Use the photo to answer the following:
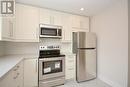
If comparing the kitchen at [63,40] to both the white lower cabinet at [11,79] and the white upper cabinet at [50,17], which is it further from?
the white lower cabinet at [11,79]

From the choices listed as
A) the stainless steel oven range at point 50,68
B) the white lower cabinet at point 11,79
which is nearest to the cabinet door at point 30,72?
the stainless steel oven range at point 50,68

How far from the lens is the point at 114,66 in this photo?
2.71 metres

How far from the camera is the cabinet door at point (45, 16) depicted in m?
2.80

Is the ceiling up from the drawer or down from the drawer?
up

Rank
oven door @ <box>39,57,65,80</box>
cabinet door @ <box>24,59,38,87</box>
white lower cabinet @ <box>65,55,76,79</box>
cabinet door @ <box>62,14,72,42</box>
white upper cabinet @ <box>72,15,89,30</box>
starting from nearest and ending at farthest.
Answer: cabinet door @ <box>24,59,38,87</box> < oven door @ <box>39,57,65,80</box> < white lower cabinet @ <box>65,55,76,79</box> < cabinet door @ <box>62,14,72,42</box> < white upper cabinet @ <box>72,15,89,30</box>

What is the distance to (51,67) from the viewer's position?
105 inches

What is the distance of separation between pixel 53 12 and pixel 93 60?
204cm

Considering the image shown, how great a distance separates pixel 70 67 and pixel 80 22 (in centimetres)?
162

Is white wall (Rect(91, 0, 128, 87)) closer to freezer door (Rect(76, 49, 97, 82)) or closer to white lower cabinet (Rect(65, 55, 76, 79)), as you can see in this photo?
freezer door (Rect(76, 49, 97, 82))

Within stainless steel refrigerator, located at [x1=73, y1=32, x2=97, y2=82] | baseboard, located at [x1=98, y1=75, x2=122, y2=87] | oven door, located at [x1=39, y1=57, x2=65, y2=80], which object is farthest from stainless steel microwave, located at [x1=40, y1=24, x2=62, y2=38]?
baseboard, located at [x1=98, y1=75, x2=122, y2=87]

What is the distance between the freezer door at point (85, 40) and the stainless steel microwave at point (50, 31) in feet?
2.06

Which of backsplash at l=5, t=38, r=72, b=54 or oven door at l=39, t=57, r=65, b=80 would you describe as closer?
oven door at l=39, t=57, r=65, b=80

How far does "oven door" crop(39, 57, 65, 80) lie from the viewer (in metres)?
2.52

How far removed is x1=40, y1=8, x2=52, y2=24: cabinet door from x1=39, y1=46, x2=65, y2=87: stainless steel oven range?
781mm
